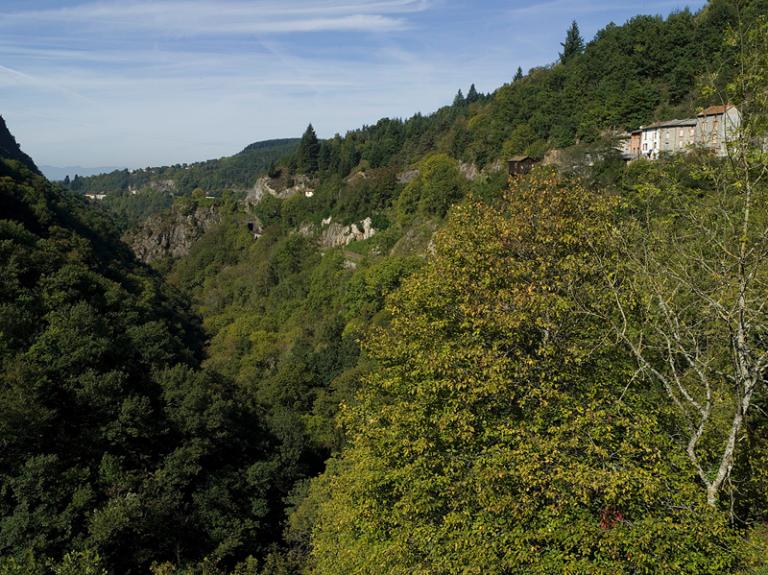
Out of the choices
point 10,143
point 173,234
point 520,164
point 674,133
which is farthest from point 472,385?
point 10,143

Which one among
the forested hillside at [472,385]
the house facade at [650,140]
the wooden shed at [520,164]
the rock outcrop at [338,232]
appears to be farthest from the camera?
the rock outcrop at [338,232]

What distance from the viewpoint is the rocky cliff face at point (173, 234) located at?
129375 millimetres

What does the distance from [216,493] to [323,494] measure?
820cm

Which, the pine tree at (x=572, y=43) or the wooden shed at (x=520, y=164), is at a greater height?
the pine tree at (x=572, y=43)

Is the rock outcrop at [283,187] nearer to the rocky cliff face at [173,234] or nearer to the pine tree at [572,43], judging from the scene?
the rocky cliff face at [173,234]

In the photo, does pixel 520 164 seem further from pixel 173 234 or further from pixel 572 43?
pixel 173 234

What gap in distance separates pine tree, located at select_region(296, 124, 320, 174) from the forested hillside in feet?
190

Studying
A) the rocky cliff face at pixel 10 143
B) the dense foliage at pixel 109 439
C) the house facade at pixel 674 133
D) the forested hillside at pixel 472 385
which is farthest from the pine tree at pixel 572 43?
the rocky cliff face at pixel 10 143

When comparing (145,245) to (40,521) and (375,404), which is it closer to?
(40,521)

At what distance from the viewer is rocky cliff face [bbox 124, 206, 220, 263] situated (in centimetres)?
12938

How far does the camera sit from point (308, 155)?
124 metres

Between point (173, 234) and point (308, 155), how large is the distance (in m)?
41.0

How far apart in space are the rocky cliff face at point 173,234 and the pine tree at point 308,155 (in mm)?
26425

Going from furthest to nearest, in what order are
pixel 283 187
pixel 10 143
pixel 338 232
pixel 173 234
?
pixel 10 143
pixel 173 234
pixel 283 187
pixel 338 232
